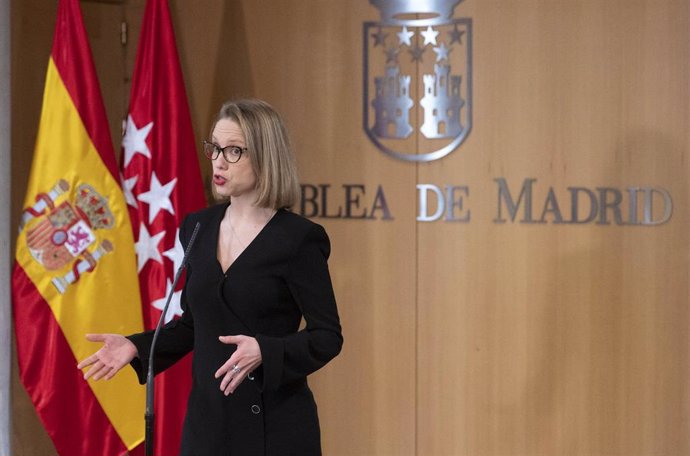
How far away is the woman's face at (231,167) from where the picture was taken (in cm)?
234

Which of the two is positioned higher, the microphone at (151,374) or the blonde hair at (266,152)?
the blonde hair at (266,152)

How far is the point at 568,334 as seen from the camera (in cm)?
397

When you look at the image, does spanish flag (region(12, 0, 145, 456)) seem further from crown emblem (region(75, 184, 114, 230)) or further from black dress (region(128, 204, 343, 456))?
black dress (region(128, 204, 343, 456))

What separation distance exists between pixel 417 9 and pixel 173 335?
7.05 feet

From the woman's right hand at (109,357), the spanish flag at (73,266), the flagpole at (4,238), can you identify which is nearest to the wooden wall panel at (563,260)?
the spanish flag at (73,266)

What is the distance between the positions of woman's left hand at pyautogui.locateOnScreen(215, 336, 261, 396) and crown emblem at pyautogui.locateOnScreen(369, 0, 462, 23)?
2294 mm

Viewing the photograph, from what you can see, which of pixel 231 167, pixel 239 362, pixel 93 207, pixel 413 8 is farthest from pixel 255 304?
pixel 413 8

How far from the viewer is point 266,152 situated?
2346 millimetres

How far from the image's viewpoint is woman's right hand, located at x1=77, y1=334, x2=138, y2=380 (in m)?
2.34

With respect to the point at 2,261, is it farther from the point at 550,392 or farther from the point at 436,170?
the point at 550,392

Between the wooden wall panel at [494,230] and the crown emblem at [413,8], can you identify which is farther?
the crown emblem at [413,8]

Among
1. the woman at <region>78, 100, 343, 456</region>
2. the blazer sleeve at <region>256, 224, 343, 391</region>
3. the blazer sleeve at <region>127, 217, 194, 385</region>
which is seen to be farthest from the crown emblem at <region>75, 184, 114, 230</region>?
the blazer sleeve at <region>256, 224, 343, 391</region>

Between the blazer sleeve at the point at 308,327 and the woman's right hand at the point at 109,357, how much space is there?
14.8 inches

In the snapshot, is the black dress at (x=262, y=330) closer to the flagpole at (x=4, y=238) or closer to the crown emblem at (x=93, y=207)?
the crown emblem at (x=93, y=207)
